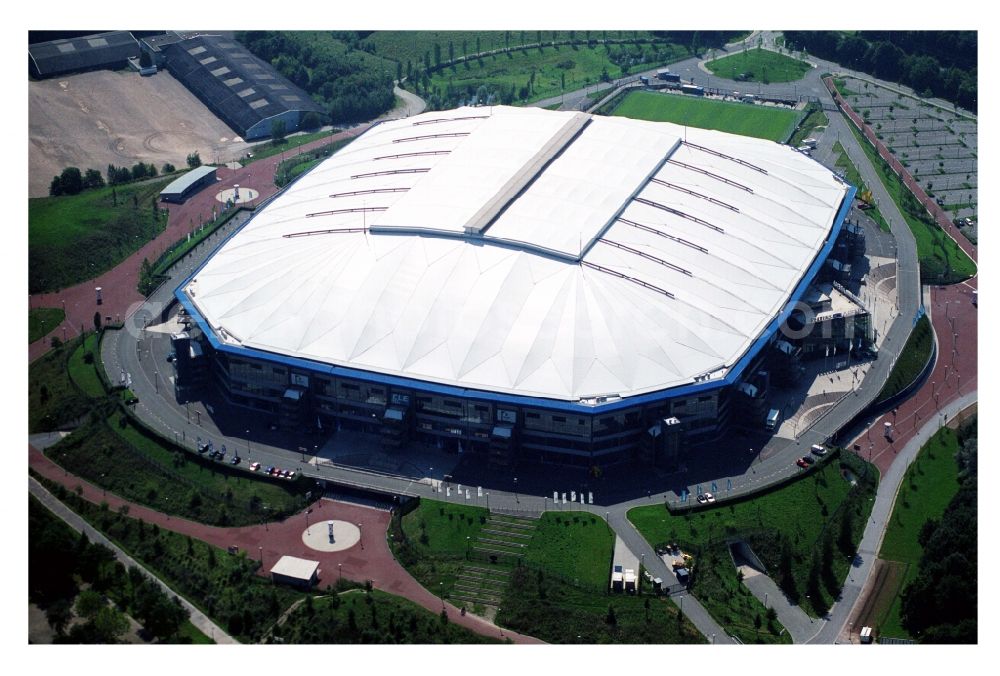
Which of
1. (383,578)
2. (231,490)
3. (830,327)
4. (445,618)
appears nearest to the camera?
(445,618)

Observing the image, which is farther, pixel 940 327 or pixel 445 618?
pixel 940 327

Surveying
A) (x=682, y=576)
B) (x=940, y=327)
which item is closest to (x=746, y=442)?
(x=682, y=576)

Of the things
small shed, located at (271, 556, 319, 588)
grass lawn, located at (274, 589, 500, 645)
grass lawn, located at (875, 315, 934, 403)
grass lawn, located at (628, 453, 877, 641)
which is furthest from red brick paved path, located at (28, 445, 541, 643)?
A: grass lawn, located at (875, 315, 934, 403)

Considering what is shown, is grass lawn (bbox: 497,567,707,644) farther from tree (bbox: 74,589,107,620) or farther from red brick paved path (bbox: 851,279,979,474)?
red brick paved path (bbox: 851,279,979,474)

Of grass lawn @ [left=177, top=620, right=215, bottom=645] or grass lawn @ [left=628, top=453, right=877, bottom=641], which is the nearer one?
grass lawn @ [left=177, top=620, right=215, bottom=645]

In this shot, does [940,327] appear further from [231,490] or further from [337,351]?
[231,490]

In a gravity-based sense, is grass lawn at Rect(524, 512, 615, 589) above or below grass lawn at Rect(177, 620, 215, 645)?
above

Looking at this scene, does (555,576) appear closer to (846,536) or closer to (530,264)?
(846,536)

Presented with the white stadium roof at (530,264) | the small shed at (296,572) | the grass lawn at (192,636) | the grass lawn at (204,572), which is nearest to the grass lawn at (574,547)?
the white stadium roof at (530,264)
